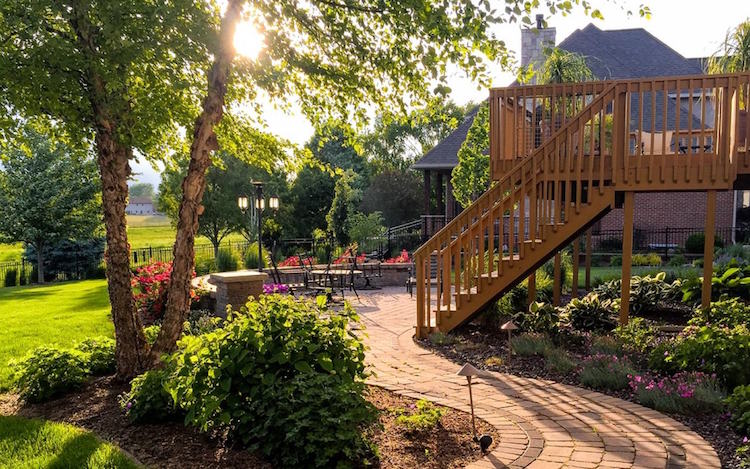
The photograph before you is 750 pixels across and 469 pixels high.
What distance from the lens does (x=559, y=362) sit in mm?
5406

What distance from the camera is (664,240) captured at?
60.0 ft

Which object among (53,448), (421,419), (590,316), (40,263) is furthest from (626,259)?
(40,263)

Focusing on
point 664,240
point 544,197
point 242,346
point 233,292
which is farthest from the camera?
point 664,240

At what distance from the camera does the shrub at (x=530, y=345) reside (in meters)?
5.91

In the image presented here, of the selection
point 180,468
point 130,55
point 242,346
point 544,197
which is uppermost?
point 130,55

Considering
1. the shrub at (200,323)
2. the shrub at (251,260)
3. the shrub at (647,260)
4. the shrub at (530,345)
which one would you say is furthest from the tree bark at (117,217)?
the shrub at (647,260)

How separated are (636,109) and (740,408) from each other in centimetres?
1679

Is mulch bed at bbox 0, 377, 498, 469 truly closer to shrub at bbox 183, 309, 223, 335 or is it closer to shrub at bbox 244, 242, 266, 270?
shrub at bbox 183, 309, 223, 335

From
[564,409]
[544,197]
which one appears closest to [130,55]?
[564,409]

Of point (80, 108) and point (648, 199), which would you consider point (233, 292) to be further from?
point (648, 199)

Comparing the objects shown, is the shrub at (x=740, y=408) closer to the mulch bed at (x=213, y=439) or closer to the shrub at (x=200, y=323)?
the mulch bed at (x=213, y=439)

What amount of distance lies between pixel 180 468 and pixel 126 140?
3.12m

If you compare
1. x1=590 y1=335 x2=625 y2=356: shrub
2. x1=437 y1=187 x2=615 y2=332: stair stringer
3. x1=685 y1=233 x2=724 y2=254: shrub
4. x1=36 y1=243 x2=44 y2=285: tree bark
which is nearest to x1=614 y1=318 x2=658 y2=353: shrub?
x1=590 y1=335 x2=625 y2=356: shrub

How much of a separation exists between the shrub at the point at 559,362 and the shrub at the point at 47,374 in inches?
180
